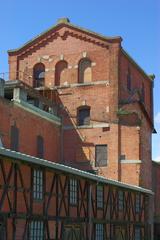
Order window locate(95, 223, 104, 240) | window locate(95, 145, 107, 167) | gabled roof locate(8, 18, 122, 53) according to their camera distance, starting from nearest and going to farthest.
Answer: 1. window locate(95, 223, 104, 240)
2. window locate(95, 145, 107, 167)
3. gabled roof locate(8, 18, 122, 53)

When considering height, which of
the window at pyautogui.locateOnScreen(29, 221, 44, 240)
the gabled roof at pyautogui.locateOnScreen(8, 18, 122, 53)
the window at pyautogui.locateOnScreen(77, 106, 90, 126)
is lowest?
the window at pyautogui.locateOnScreen(29, 221, 44, 240)

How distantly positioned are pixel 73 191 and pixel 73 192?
50 mm

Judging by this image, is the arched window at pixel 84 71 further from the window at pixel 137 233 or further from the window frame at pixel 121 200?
the window at pixel 137 233

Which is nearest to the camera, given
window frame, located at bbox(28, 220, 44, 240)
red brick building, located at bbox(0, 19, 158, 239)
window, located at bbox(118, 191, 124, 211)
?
window frame, located at bbox(28, 220, 44, 240)

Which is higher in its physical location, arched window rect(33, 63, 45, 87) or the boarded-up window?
arched window rect(33, 63, 45, 87)

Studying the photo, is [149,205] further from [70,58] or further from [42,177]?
[42,177]

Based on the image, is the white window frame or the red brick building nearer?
the white window frame

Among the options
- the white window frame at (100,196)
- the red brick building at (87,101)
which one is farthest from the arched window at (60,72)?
the white window frame at (100,196)

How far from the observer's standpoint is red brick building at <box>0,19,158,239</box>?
40219 millimetres

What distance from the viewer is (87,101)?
4206cm

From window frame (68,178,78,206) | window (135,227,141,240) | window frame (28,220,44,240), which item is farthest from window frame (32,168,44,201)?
window (135,227,141,240)

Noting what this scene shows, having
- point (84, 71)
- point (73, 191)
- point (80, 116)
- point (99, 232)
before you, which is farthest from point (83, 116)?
point (73, 191)

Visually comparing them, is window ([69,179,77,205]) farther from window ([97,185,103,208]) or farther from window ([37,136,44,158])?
window ([37,136,44,158])

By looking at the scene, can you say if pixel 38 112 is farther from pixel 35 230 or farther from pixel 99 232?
pixel 35 230
